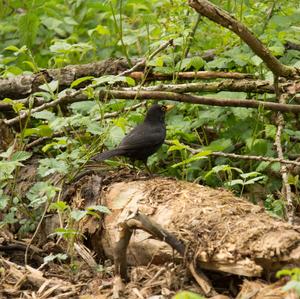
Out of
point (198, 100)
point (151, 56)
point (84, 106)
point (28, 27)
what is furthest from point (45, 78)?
point (198, 100)

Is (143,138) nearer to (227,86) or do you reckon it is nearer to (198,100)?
(198,100)

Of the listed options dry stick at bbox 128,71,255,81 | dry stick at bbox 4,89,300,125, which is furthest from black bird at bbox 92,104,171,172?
dry stick at bbox 128,71,255,81

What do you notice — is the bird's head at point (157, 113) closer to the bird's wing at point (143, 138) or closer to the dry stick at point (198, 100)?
the bird's wing at point (143, 138)

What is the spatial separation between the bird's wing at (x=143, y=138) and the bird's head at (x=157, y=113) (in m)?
0.15

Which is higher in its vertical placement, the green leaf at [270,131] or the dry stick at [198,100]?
the dry stick at [198,100]

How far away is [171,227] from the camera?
4531mm

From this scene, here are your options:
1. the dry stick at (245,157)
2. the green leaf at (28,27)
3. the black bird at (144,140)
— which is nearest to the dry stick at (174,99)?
the black bird at (144,140)

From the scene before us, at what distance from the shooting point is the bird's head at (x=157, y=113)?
262 inches

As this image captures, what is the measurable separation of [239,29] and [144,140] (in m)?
1.45

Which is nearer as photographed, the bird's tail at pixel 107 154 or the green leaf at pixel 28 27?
the bird's tail at pixel 107 154

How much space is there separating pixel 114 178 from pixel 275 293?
2.07 m

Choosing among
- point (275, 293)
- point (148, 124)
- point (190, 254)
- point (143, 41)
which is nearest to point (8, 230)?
point (148, 124)

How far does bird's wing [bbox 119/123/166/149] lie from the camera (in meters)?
6.21

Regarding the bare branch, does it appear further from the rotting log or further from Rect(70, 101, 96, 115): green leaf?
the rotting log
